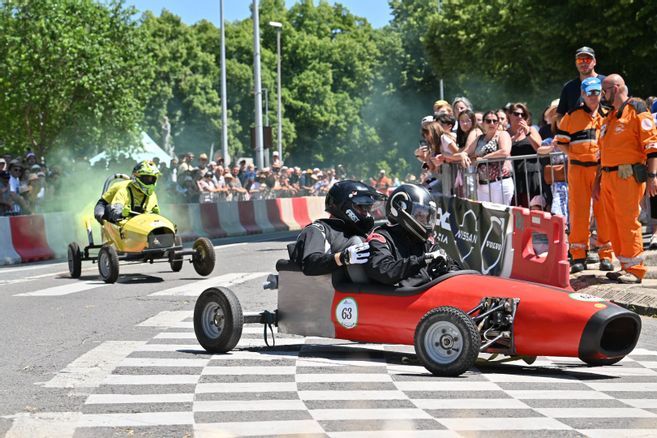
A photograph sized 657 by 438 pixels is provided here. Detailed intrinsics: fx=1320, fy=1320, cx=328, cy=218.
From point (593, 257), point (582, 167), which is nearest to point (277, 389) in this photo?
point (582, 167)

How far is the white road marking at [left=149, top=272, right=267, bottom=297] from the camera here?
1557 centimetres

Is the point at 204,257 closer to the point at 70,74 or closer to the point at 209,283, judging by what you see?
the point at 209,283

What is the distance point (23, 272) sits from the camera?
65.9ft

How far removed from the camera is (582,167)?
46.2ft

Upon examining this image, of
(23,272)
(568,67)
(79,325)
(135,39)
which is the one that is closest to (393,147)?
(135,39)

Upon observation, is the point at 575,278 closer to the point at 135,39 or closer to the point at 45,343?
the point at 45,343

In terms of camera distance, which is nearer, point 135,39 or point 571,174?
point 571,174

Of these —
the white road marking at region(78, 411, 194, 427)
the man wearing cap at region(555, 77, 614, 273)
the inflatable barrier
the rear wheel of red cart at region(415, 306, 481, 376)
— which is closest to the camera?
the white road marking at region(78, 411, 194, 427)

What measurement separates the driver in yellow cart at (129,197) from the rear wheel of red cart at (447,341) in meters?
10.0

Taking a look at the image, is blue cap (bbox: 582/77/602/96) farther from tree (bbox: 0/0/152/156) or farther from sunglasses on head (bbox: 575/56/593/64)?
tree (bbox: 0/0/152/156)

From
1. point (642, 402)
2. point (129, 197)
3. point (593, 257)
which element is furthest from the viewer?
point (129, 197)

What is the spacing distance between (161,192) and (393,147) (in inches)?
2590

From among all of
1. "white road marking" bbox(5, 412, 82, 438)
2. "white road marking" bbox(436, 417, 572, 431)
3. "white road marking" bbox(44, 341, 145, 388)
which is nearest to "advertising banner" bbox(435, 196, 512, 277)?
"white road marking" bbox(44, 341, 145, 388)

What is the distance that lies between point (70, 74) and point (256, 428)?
4177 centimetres
